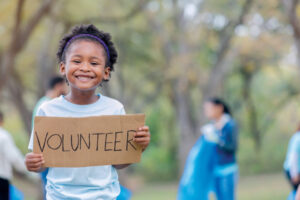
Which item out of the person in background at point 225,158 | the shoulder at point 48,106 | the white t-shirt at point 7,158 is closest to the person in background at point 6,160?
the white t-shirt at point 7,158

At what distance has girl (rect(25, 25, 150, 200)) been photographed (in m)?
3.05

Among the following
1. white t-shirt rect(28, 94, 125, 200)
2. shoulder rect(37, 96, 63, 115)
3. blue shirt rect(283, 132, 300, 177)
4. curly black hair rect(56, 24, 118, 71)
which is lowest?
white t-shirt rect(28, 94, 125, 200)

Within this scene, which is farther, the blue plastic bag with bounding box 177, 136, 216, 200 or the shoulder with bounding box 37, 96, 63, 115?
the blue plastic bag with bounding box 177, 136, 216, 200

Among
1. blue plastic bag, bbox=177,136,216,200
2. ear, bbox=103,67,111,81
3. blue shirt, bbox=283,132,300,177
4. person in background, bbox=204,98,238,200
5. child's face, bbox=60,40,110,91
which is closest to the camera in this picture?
child's face, bbox=60,40,110,91

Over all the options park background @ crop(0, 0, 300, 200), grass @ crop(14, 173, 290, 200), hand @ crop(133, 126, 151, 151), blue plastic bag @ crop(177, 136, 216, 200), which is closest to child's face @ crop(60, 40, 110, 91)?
hand @ crop(133, 126, 151, 151)

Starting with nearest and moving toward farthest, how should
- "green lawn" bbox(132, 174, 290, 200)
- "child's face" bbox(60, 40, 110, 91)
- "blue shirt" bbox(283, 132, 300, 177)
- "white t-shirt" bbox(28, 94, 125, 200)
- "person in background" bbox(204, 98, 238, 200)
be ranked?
1. "white t-shirt" bbox(28, 94, 125, 200)
2. "child's face" bbox(60, 40, 110, 91)
3. "blue shirt" bbox(283, 132, 300, 177)
4. "person in background" bbox(204, 98, 238, 200)
5. "green lawn" bbox(132, 174, 290, 200)

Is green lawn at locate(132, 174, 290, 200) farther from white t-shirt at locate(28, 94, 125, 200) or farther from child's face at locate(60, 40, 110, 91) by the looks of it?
child's face at locate(60, 40, 110, 91)

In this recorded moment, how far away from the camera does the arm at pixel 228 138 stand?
26.8ft

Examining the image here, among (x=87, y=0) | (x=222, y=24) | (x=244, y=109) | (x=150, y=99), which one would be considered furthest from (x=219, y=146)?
(x=244, y=109)

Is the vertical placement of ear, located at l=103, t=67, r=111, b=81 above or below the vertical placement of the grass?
below

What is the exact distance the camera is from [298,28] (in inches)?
351

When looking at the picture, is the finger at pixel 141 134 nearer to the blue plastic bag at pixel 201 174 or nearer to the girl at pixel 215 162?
the girl at pixel 215 162

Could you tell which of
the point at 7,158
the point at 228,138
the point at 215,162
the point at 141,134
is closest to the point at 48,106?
the point at 141,134

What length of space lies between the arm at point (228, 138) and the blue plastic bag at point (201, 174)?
18 centimetres
